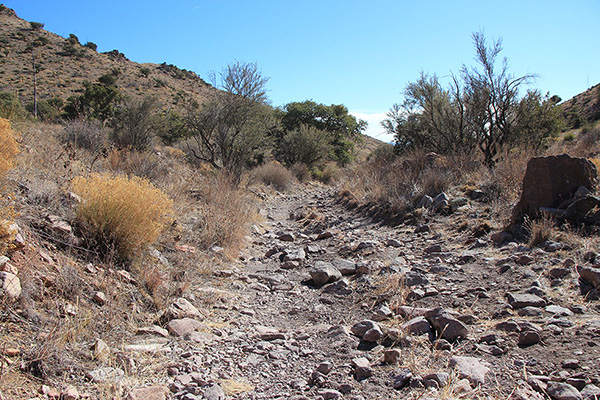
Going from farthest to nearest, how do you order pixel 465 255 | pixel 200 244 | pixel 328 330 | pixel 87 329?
pixel 200 244 < pixel 465 255 < pixel 328 330 < pixel 87 329

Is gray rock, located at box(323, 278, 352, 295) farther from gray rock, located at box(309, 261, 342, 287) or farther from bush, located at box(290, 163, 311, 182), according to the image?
bush, located at box(290, 163, 311, 182)

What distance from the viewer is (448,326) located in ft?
9.30

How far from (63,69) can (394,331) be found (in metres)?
46.7

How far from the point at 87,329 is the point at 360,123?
29222 mm

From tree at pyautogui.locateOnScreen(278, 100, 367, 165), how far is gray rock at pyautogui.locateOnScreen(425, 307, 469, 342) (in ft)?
82.3

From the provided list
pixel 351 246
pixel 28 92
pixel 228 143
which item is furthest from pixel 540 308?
pixel 28 92

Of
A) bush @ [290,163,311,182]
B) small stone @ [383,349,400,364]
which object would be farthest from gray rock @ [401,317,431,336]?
bush @ [290,163,311,182]

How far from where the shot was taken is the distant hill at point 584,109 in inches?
1037

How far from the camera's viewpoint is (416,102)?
43.9ft

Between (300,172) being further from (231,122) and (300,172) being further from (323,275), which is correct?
(323,275)

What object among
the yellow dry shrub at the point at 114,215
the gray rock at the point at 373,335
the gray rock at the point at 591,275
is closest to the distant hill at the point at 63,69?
the yellow dry shrub at the point at 114,215

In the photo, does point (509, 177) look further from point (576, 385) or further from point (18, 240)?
point (18, 240)

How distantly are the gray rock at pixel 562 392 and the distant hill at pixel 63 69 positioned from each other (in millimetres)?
32129

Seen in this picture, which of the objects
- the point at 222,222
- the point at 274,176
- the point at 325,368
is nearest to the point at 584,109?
the point at 274,176
